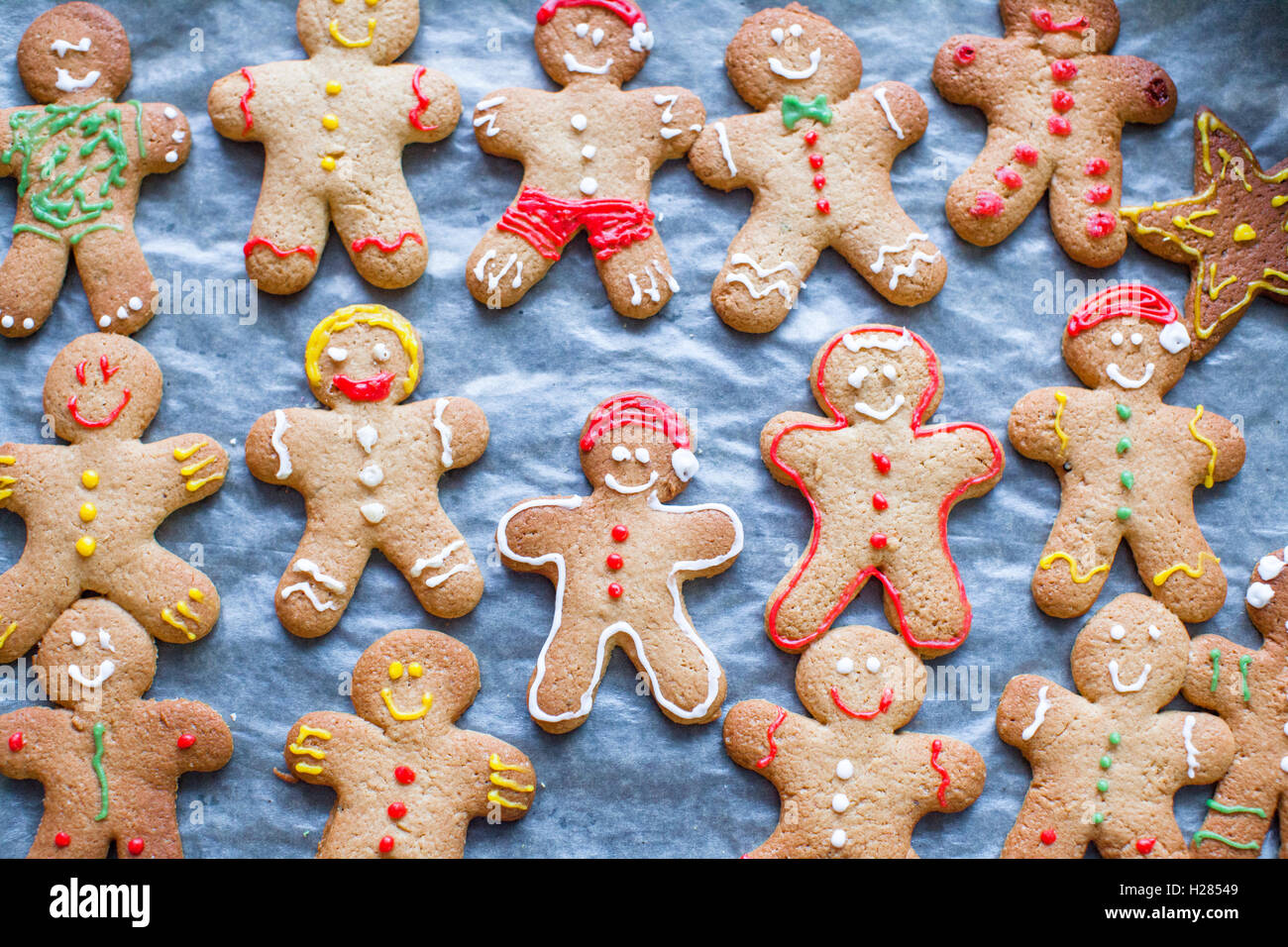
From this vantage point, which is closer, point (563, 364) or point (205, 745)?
point (205, 745)

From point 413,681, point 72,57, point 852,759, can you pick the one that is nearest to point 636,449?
point 413,681

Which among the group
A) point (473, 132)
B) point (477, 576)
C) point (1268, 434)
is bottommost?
point (477, 576)

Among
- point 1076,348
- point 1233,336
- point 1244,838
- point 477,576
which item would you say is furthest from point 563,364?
point 1244,838

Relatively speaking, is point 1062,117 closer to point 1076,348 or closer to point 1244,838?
point 1076,348

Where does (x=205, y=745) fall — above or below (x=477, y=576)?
below

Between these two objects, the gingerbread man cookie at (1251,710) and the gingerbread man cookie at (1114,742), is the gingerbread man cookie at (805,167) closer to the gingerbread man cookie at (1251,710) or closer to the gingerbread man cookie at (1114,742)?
the gingerbread man cookie at (1114,742)

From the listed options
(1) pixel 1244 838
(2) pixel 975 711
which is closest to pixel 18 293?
(2) pixel 975 711

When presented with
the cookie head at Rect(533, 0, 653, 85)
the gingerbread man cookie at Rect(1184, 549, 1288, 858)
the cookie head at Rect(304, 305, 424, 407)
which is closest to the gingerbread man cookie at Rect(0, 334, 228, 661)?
the cookie head at Rect(304, 305, 424, 407)
